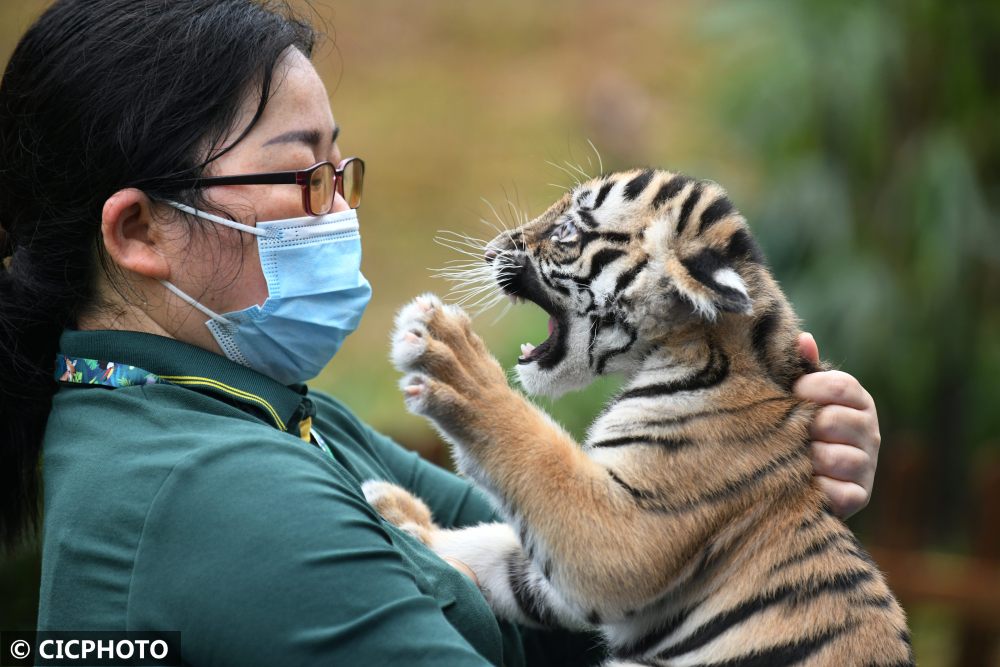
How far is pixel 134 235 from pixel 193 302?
198 mm

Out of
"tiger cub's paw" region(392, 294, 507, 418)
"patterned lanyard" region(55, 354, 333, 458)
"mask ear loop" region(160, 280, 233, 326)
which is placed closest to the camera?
"patterned lanyard" region(55, 354, 333, 458)

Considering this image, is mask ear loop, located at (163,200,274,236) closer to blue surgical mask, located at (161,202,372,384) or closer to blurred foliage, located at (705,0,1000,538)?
blue surgical mask, located at (161,202,372,384)

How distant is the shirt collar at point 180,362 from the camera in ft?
7.11

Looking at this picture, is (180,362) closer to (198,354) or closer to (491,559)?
(198,354)

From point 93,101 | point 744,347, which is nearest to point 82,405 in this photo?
point 93,101

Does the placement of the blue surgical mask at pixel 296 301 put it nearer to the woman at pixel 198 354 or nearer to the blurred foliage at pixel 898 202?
the woman at pixel 198 354

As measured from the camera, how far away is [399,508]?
2.62m

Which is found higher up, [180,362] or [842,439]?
[180,362]

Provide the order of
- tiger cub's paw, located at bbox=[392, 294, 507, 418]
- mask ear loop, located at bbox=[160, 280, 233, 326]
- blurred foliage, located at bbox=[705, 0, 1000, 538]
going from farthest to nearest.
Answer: blurred foliage, located at bbox=[705, 0, 1000, 538], tiger cub's paw, located at bbox=[392, 294, 507, 418], mask ear loop, located at bbox=[160, 280, 233, 326]

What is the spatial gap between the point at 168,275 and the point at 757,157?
5557 millimetres

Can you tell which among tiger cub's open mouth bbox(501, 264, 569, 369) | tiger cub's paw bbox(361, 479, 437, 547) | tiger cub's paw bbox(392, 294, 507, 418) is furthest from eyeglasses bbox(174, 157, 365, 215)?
tiger cub's paw bbox(361, 479, 437, 547)

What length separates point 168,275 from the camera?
2264 mm

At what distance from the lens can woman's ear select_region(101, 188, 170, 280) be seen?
219 cm

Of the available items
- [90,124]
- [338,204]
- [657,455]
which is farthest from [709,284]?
[90,124]
